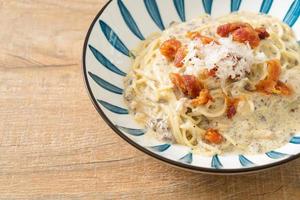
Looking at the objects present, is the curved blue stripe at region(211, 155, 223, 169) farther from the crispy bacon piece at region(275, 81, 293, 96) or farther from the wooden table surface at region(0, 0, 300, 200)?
the crispy bacon piece at region(275, 81, 293, 96)

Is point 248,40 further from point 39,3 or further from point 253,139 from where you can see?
point 39,3

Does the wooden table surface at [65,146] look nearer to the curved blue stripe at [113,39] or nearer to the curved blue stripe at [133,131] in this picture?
the curved blue stripe at [133,131]

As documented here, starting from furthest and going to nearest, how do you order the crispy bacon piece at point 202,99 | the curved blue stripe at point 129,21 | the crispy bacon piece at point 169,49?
1. the curved blue stripe at point 129,21
2. the crispy bacon piece at point 169,49
3. the crispy bacon piece at point 202,99

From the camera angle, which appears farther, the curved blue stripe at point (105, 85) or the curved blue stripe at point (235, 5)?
the curved blue stripe at point (235, 5)

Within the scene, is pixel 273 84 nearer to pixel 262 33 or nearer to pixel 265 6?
pixel 262 33

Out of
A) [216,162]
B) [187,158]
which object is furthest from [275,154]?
[187,158]

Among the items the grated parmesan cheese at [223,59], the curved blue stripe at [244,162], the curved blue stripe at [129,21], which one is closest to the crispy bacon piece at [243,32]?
the grated parmesan cheese at [223,59]

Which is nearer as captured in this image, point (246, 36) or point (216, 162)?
point (216, 162)
